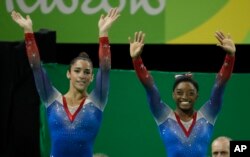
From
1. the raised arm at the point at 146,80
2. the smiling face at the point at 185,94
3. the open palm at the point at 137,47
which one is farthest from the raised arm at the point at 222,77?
the open palm at the point at 137,47

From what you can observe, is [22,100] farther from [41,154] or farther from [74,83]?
[74,83]

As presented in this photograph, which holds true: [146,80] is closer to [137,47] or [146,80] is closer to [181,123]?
[137,47]

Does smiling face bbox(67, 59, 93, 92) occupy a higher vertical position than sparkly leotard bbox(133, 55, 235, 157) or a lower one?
higher

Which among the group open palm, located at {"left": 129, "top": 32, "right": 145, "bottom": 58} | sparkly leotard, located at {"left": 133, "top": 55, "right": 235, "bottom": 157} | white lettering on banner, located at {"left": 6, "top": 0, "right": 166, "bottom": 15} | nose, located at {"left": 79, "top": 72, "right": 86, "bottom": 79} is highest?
white lettering on banner, located at {"left": 6, "top": 0, "right": 166, "bottom": 15}

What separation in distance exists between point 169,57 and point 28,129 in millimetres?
1336

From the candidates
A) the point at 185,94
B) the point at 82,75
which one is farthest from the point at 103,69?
the point at 185,94

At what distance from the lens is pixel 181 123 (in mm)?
Answer: 5227

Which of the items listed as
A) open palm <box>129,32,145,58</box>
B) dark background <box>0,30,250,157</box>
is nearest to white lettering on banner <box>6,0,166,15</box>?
dark background <box>0,30,250,157</box>

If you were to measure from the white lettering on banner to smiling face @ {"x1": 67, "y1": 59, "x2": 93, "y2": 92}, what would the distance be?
4.10 ft

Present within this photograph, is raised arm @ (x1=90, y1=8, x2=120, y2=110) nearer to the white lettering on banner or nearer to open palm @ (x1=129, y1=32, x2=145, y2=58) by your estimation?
open palm @ (x1=129, y1=32, x2=145, y2=58)

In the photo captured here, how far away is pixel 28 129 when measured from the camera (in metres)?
5.98

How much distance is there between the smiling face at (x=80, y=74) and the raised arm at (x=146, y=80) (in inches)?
11.6

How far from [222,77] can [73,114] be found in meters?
0.96

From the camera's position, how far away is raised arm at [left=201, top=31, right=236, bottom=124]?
17.1ft
